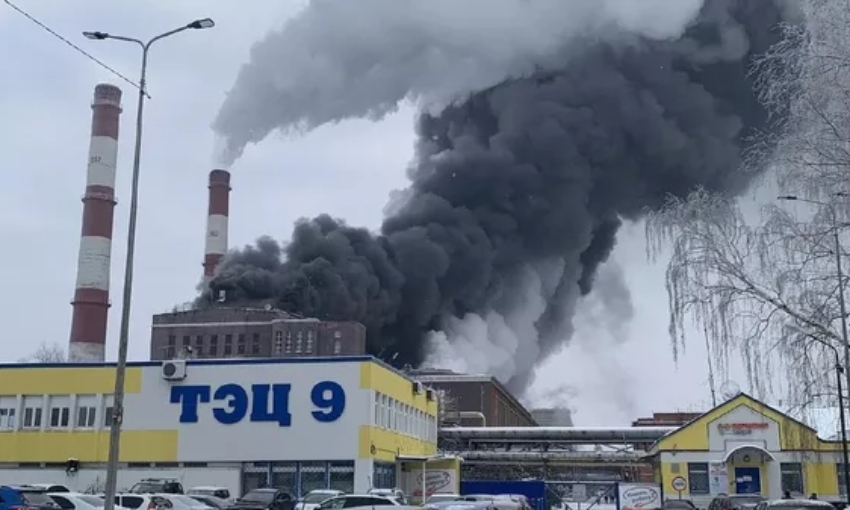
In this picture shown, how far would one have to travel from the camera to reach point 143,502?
90.9 feet

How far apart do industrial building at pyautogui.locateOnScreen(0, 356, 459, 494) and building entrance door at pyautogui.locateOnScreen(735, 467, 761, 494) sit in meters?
17.3

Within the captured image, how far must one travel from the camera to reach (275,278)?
80.7 m

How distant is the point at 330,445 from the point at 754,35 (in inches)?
2026

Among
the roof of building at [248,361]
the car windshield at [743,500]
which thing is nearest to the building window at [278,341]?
the roof of building at [248,361]

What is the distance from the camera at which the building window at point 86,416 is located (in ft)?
142

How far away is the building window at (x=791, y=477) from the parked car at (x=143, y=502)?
31368 mm

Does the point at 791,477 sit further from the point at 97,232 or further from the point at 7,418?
the point at 97,232

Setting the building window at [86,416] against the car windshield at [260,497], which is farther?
the building window at [86,416]

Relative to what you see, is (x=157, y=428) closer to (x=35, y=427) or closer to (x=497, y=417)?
(x=35, y=427)

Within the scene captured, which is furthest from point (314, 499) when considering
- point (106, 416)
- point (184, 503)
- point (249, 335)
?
point (249, 335)

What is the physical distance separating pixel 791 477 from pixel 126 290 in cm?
3702

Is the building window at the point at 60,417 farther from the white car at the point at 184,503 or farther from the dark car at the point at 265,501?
the white car at the point at 184,503

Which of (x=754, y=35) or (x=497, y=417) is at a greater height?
(x=754, y=35)

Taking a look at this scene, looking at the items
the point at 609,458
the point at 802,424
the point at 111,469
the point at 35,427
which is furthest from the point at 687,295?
the point at 609,458
